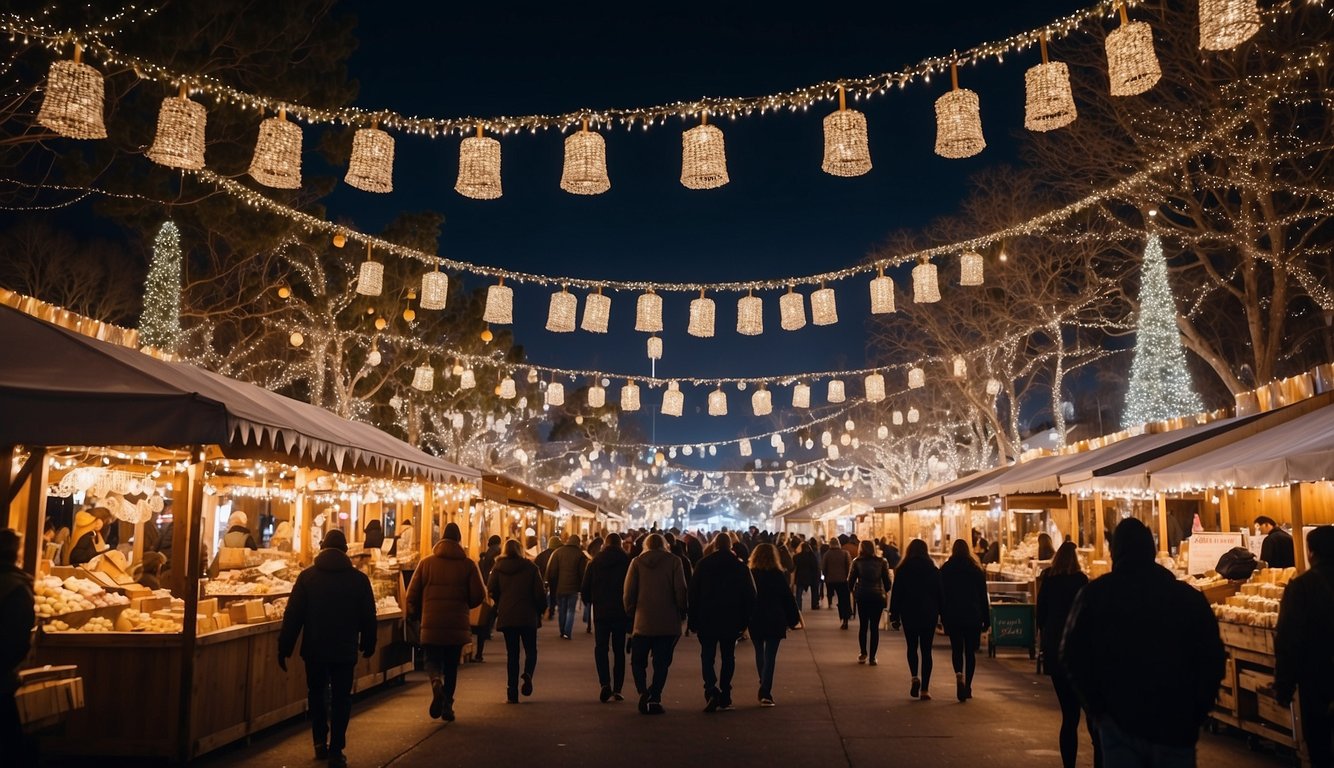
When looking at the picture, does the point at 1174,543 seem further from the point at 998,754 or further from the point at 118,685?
the point at 118,685

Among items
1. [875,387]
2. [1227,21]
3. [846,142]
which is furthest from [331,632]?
[875,387]

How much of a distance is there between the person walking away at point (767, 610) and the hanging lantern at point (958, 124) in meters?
3.96

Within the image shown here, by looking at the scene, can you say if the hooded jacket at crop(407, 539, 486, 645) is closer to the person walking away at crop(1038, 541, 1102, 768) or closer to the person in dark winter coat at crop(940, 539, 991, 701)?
the person in dark winter coat at crop(940, 539, 991, 701)

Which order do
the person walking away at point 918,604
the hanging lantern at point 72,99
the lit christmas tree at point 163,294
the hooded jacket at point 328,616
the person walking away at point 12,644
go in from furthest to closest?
the lit christmas tree at point 163,294 → the person walking away at point 918,604 → the hanging lantern at point 72,99 → the hooded jacket at point 328,616 → the person walking away at point 12,644

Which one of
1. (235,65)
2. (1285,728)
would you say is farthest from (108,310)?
(1285,728)

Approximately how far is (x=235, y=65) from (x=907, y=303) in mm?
22883

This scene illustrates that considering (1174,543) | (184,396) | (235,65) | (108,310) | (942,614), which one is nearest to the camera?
(184,396)

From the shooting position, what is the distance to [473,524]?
19.3m

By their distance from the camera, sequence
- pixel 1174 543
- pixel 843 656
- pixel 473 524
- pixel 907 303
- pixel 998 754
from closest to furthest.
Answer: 1. pixel 998 754
2. pixel 843 656
3. pixel 473 524
4. pixel 1174 543
5. pixel 907 303

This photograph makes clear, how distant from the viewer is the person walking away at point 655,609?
9.35 meters

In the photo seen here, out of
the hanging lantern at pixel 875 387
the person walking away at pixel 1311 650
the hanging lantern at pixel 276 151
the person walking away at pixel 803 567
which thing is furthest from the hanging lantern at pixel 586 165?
the hanging lantern at pixel 875 387

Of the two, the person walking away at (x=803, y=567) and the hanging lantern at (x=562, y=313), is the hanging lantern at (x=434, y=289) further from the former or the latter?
the person walking away at (x=803, y=567)

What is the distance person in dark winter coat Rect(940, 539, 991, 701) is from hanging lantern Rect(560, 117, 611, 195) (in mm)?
4865

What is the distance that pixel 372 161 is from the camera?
35.2 ft
